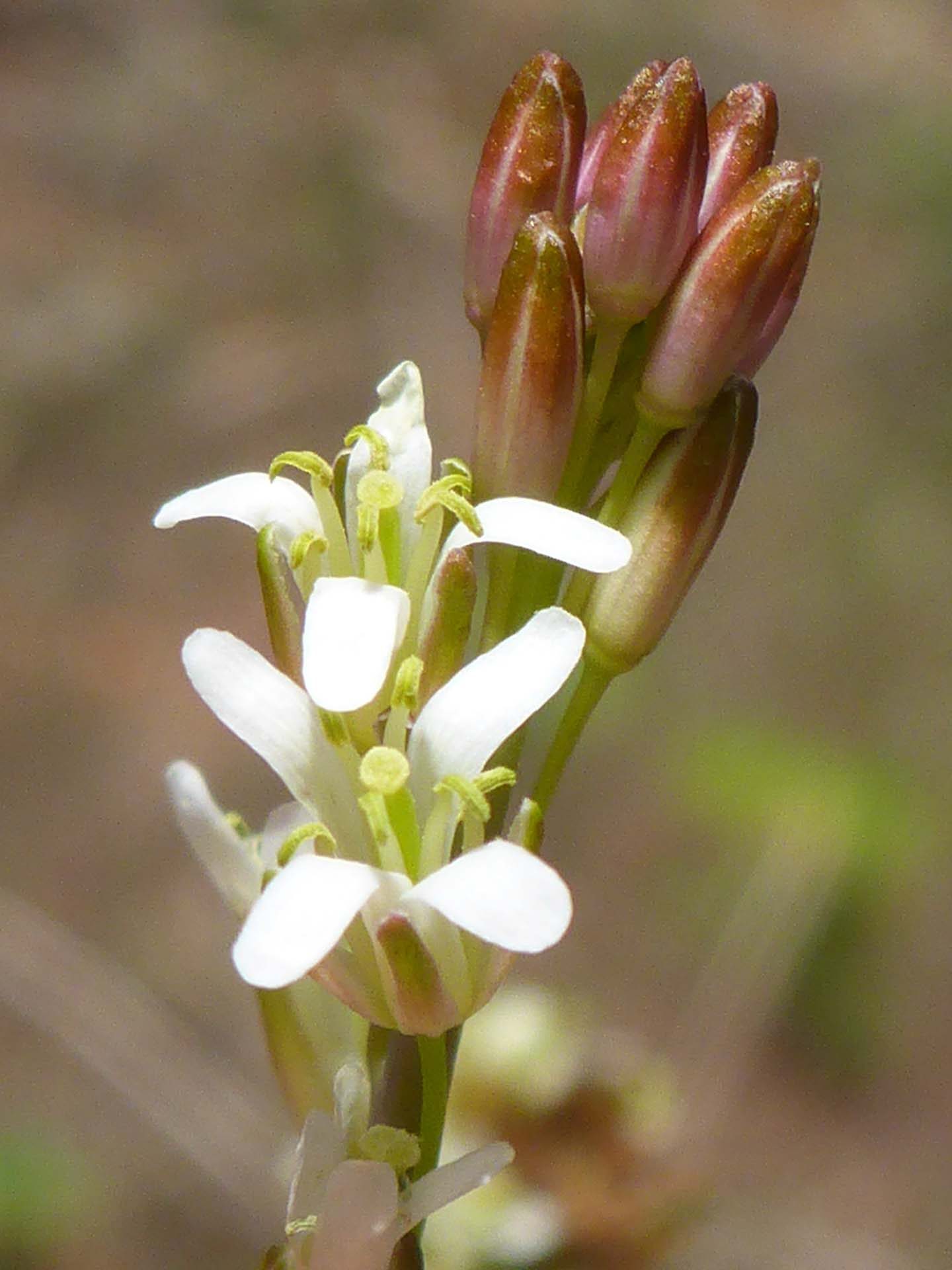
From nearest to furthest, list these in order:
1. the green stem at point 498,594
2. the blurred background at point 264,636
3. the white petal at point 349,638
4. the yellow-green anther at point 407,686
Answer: the white petal at point 349,638 → the yellow-green anther at point 407,686 → the green stem at point 498,594 → the blurred background at point 264,636

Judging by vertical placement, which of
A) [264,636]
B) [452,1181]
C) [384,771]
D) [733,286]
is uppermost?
[264,636]

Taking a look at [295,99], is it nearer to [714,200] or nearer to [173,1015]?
[173,1015]

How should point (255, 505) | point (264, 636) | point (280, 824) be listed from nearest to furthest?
point (255, 505)
point (280, 824)
point (264, 636)

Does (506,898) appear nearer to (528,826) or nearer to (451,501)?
(528,826)

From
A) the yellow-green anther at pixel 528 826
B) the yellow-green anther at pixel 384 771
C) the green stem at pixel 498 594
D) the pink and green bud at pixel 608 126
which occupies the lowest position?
the yellow-green anther at pixel 528 826

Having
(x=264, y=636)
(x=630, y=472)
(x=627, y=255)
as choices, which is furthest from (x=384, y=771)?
(x=264, y=636)

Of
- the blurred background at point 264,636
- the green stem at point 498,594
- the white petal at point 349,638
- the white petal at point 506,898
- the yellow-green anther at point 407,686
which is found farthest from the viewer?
the blurred background at point 264,636

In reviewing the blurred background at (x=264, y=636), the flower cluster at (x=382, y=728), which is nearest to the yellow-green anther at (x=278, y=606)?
the flower cluster at (x=382, y=728)

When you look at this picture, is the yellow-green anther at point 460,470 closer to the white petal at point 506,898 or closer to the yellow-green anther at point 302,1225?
the white petal at point 506,898

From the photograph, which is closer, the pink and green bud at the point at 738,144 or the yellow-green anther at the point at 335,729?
the yellow-green anther at the point at 335,729
